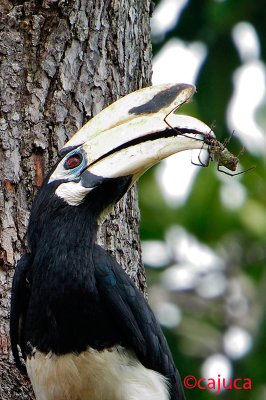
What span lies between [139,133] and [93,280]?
1.99 feet

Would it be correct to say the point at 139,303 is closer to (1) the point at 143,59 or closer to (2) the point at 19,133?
(2) the point at 19,133

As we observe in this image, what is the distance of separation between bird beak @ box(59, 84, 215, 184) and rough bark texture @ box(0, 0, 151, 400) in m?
0.52

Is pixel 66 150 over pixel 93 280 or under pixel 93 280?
over

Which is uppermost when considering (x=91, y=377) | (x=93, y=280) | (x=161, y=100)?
(x=161, y=100)

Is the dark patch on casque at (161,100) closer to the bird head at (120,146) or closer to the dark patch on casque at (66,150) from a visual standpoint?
the bird head at (120,146)

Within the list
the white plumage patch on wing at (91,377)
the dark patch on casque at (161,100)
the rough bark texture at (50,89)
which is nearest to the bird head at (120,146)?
the dark patch on casque at (161,100)

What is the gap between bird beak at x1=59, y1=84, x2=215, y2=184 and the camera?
4.15 metres

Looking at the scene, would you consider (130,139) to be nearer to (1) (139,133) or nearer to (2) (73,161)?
(1) (139,133)

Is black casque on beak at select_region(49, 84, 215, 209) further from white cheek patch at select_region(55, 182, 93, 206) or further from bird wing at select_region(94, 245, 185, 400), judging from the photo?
bird wing at select_region(94, 245, 185, 400)

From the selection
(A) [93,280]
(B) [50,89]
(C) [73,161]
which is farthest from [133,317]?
(B) [50,89]

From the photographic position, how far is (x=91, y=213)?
4.43 metres

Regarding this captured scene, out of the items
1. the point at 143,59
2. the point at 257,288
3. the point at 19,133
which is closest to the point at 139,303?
the point at 19,133

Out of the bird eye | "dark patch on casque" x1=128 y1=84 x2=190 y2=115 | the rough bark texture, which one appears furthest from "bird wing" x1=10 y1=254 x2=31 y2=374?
"dark patch on casque" x1=128 y1=84 x2=190 y2=115

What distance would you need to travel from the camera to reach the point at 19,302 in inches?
174
